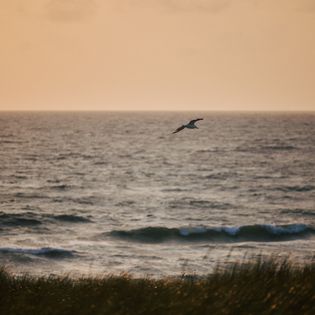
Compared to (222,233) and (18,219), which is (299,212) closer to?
(222,233)

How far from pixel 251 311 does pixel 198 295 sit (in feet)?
2.53

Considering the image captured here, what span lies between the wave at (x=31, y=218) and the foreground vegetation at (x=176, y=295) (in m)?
33.9

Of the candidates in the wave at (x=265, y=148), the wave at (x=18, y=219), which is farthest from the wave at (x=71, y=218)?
the wave at (x=265, y=148)

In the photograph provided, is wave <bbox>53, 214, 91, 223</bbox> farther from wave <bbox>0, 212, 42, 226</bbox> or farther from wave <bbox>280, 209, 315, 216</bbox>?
wave <bbox>280, 209, 315, 216</bbox>

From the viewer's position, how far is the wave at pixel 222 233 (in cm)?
4066

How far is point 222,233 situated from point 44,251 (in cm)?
1154

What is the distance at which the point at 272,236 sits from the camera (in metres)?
40.9

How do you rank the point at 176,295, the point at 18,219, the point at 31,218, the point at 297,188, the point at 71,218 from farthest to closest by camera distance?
1. the point at 297,188
2. the point at 71,218
3. the point at 31,218
4. the point at 18,219
5. the point at 176,295

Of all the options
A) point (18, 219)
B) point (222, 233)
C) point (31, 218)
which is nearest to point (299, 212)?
point (222, 233)

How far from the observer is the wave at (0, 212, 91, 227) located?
146ft

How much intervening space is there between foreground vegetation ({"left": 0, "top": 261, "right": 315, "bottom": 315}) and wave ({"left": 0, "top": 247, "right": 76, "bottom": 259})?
77.6ft

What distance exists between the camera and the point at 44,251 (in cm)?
3516

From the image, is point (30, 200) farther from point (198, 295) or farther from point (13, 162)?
point (198, 295)

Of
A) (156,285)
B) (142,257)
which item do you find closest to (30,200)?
(142,257)
